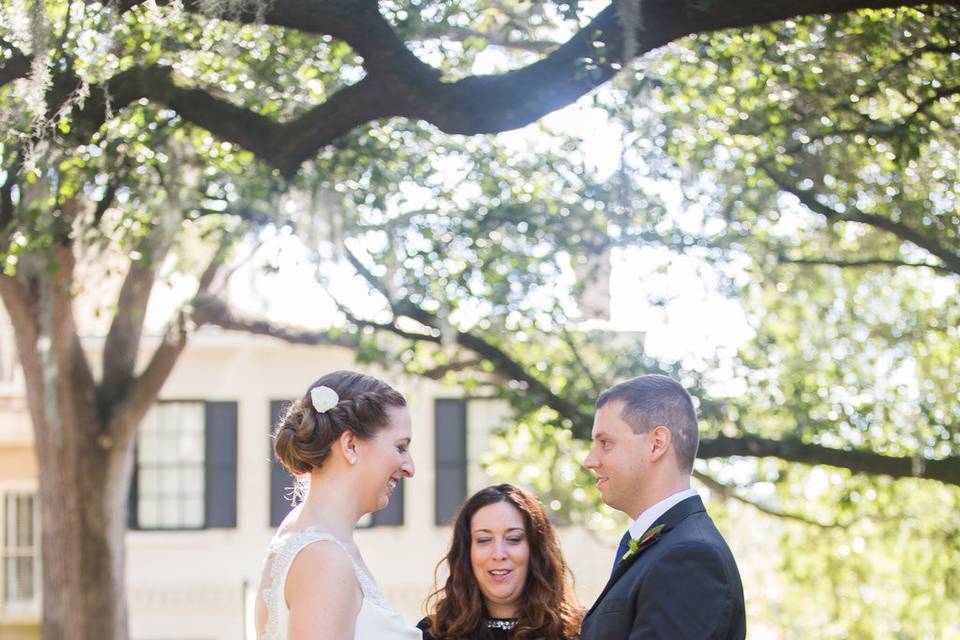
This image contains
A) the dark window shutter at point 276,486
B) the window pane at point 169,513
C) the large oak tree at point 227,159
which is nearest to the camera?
the large oak tree at point 227,159

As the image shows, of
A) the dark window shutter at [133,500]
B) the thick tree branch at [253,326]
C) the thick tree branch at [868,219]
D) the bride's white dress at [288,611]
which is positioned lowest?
the dark window shutter at [133,500]

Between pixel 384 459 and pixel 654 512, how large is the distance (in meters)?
0.73

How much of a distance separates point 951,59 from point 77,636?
30.0 ft

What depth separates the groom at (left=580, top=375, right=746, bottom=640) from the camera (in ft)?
11.0

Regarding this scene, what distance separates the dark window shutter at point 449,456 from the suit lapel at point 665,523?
1658 cm

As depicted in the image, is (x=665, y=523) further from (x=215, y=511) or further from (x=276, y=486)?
(x=215, y=511)

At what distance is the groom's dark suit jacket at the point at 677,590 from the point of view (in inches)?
131

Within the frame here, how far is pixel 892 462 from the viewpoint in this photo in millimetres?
10117

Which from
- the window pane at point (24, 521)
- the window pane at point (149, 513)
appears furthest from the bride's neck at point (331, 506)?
the window pane at point (24, 521)

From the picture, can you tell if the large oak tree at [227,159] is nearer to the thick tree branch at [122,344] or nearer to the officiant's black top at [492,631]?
the thick tree branch at [122,344]

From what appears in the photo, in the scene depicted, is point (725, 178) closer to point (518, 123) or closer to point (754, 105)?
point (754, 105)

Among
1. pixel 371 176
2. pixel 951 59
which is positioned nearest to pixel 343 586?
pixel 951 59

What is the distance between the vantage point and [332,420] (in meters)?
3.69

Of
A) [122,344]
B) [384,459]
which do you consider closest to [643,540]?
[384,459]
